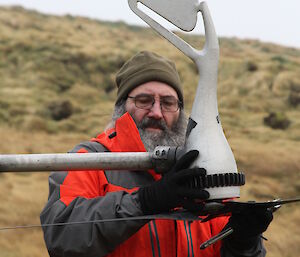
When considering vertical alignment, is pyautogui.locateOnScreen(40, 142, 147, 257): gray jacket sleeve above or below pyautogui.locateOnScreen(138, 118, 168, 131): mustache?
below

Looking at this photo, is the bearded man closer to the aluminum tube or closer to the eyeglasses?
the eyeglasses

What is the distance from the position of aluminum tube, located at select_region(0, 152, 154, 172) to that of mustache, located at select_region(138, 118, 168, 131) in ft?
2.60

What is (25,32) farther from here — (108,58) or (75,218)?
(75,218)

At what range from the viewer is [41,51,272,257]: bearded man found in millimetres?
1896

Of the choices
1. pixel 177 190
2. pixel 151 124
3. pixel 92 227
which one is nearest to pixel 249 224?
pixel 177 190

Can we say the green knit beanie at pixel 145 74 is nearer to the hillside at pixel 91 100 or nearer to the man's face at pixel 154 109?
the man's face at pixel 154 109

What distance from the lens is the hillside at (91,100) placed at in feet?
35.4

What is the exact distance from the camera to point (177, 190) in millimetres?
1786

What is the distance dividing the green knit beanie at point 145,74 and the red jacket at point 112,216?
348 mm

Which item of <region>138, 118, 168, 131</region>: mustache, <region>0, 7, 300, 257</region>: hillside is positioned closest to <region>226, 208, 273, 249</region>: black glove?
<region>138, 118, 168, 131</region>: mustache

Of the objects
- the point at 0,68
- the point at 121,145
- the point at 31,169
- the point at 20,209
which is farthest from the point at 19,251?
the point at 0,68

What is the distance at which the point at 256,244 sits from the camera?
229 cm

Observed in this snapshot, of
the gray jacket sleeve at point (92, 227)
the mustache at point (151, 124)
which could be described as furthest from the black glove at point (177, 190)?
the mustache at point (151, 124)

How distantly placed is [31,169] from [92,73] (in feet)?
93.7
